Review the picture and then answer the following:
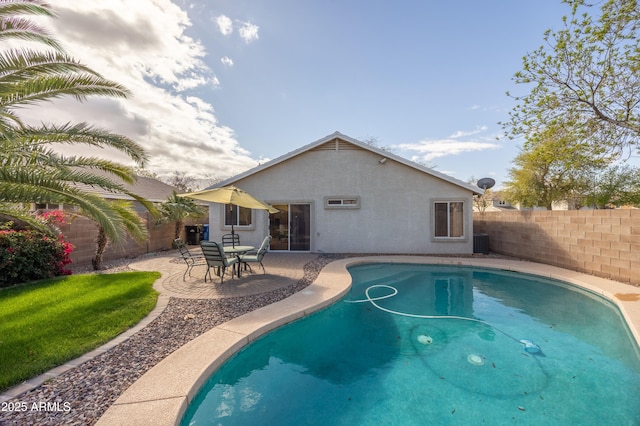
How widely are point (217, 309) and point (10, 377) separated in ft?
9.98

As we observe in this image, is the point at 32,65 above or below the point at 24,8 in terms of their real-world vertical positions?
→ below

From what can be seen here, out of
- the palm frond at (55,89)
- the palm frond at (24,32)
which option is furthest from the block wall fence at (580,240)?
the palm frond at (24,32)

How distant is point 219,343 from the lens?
4.41 metres

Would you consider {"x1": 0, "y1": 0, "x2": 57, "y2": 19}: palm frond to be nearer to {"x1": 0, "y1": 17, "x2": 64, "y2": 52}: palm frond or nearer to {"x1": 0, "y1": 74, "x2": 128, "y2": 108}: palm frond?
{"x1": 0, "y1": 17, "x2": 64, "y2": 52}: palm frond

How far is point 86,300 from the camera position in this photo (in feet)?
20.8

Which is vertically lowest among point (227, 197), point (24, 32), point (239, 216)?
point (239, 216)

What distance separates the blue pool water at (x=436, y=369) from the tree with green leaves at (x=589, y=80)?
7.60m

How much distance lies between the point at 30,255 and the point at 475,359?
1181cm

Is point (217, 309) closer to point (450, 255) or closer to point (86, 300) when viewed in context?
point (86, 300)

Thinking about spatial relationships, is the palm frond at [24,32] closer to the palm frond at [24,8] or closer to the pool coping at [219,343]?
the palm frond at [24,8]

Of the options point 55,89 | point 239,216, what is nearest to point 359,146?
point 239,216

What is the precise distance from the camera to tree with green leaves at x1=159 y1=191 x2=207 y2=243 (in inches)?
576

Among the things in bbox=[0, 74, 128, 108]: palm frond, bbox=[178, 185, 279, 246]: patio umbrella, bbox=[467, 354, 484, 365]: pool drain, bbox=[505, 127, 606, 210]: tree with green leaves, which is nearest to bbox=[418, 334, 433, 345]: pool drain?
bbox=[467, 354, 484, 365]: pool drain

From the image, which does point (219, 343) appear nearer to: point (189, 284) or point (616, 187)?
point (189, 284)
